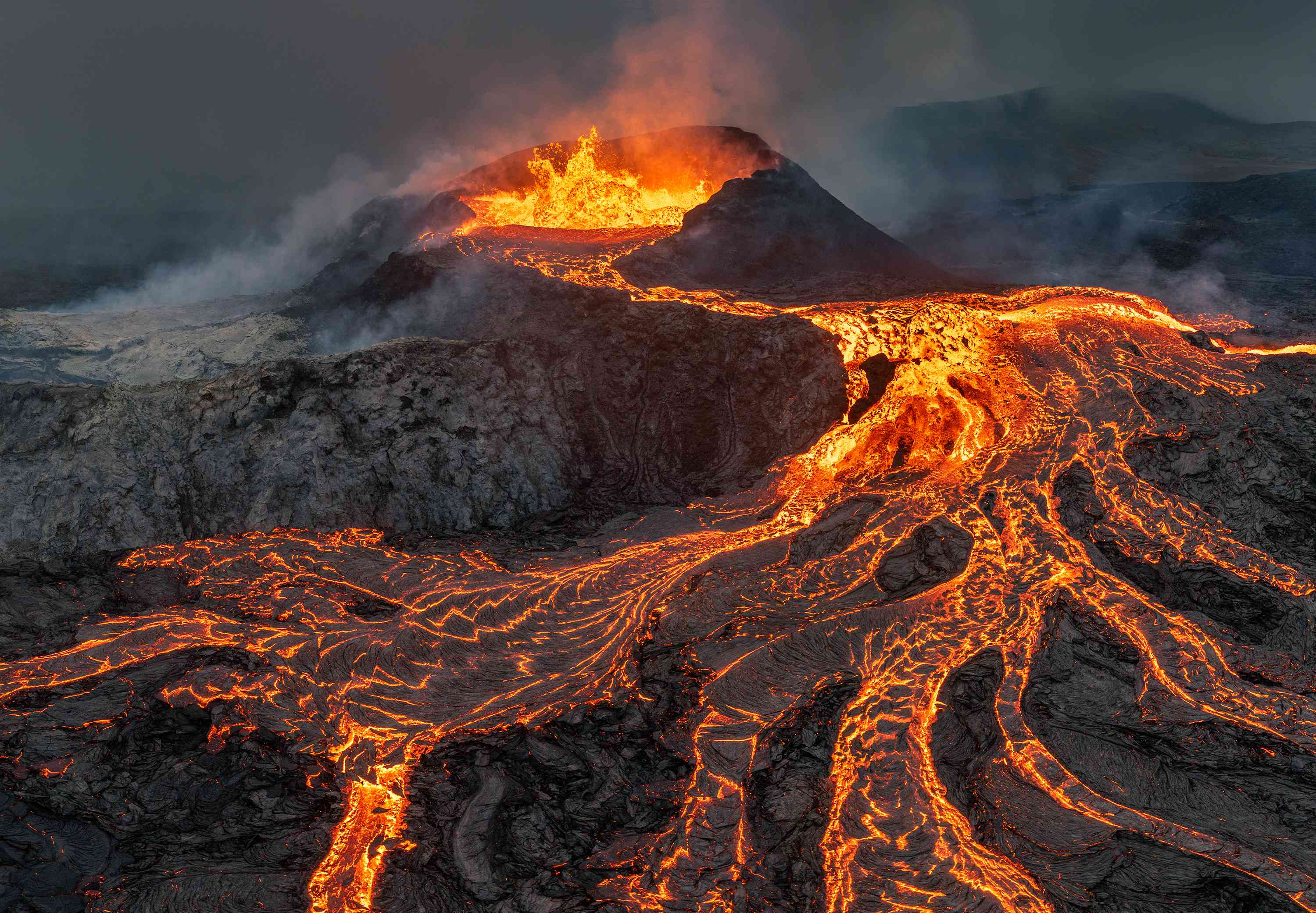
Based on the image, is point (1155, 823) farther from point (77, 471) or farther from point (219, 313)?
point (219, 313)

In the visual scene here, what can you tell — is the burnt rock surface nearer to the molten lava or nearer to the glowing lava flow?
the molten lava

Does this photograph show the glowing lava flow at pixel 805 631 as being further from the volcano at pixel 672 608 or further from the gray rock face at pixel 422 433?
the gray rock face at pixel 422 433

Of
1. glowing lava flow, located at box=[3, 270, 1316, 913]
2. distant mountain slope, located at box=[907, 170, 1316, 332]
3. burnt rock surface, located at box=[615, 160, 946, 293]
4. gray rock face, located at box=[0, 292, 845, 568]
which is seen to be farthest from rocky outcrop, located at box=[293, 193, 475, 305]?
distant mountain slope, located at box=[907, 170, 1316, 332]

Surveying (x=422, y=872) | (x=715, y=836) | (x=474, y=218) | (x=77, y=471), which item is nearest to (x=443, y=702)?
(x=422, y=872)

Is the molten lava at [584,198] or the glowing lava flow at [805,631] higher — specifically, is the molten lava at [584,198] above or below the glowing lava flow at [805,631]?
above

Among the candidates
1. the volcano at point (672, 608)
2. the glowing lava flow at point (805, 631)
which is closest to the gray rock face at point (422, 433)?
the volcano at point (672, 608)

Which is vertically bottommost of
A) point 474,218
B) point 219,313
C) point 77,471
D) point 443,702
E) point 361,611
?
point 443,702

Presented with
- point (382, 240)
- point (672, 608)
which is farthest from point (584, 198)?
Result: point (672, 608)
